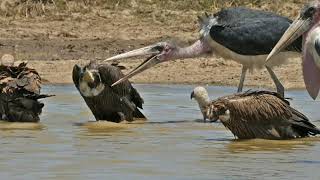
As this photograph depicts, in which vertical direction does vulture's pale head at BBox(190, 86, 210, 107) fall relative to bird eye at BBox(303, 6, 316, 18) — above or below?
below

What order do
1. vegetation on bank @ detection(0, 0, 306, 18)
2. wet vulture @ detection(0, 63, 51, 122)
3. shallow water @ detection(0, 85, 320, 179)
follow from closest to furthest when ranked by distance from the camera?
shallow water @ detection(0, 85, 320, 179), wet vulture @ detection(0, 63, 51, 122), vegetation on bank @ detection(0, 0, 306, 18)

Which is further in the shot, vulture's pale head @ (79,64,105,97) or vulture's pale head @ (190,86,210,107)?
vulture's pale head @ (190,86,210,107)

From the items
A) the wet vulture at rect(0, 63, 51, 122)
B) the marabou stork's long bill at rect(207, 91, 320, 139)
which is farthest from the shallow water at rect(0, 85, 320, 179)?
the wet vulture at rect(0, 63, 51, 122)

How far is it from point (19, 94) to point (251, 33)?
276cm

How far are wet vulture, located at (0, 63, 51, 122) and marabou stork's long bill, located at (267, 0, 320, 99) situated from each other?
10.3 ft

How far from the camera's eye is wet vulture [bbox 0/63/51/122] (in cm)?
1147

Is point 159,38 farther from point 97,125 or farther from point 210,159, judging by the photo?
point 210,159

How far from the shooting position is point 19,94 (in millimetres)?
11500

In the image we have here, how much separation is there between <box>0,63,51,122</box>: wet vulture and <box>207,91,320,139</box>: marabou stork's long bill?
2168mm

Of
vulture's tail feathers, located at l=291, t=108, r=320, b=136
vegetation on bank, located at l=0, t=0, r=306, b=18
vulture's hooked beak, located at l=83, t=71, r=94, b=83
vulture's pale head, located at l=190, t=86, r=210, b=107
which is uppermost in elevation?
vulture's hooked beak, located at l=83, t=71, r=94, b=83

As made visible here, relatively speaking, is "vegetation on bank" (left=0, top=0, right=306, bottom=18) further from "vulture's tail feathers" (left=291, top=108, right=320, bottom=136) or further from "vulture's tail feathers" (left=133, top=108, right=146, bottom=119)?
"vulture's tail feathers" (left=291, top=108, right=320, bottom=136)

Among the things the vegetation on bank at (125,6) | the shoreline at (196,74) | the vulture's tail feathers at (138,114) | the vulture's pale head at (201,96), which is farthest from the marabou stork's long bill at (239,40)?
the vegetation on bank at (125,6)

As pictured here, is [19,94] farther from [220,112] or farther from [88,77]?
[220,112]

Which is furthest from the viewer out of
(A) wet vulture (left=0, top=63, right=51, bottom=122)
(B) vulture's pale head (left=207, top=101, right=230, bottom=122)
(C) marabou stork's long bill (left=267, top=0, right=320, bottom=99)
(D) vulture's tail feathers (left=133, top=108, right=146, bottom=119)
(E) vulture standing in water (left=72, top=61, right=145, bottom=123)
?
(D) vulture's tail feathers (left=133, top=108, right=146, bottom=119)
